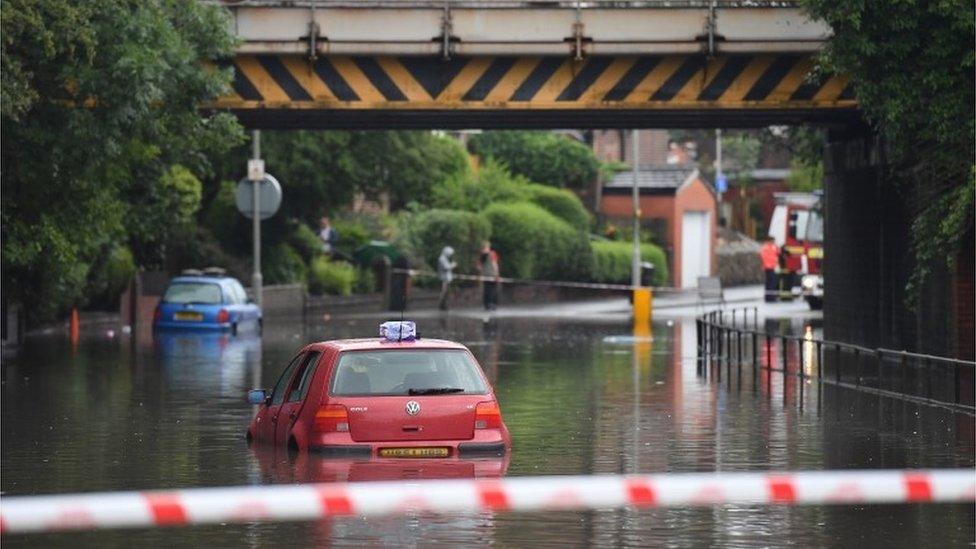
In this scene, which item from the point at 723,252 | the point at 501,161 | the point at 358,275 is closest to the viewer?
the point at 358,275

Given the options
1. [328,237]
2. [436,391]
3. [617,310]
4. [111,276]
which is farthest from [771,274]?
[436,391]

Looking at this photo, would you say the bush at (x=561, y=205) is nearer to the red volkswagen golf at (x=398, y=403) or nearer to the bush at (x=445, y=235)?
the bush at (x=445, y=235)

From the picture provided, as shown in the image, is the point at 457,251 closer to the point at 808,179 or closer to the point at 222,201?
the point at 222,201

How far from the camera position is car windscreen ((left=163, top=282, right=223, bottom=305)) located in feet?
142

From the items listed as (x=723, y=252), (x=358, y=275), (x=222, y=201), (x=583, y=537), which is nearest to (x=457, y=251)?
(x=358, y=275)

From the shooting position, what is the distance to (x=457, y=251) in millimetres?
63562

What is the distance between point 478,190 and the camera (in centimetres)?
6981

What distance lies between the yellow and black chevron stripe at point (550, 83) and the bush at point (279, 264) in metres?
26.7

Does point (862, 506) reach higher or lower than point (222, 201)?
lower

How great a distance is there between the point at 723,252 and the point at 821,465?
68550 millimetres

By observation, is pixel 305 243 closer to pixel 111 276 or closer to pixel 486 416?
pixel 111 276

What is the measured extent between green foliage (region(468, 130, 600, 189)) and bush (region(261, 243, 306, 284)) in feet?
76.1

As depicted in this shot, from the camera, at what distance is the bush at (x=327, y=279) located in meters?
59.2

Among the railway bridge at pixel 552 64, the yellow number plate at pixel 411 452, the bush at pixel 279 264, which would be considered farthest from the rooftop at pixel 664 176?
the yellow number plate at pixel 411 452
